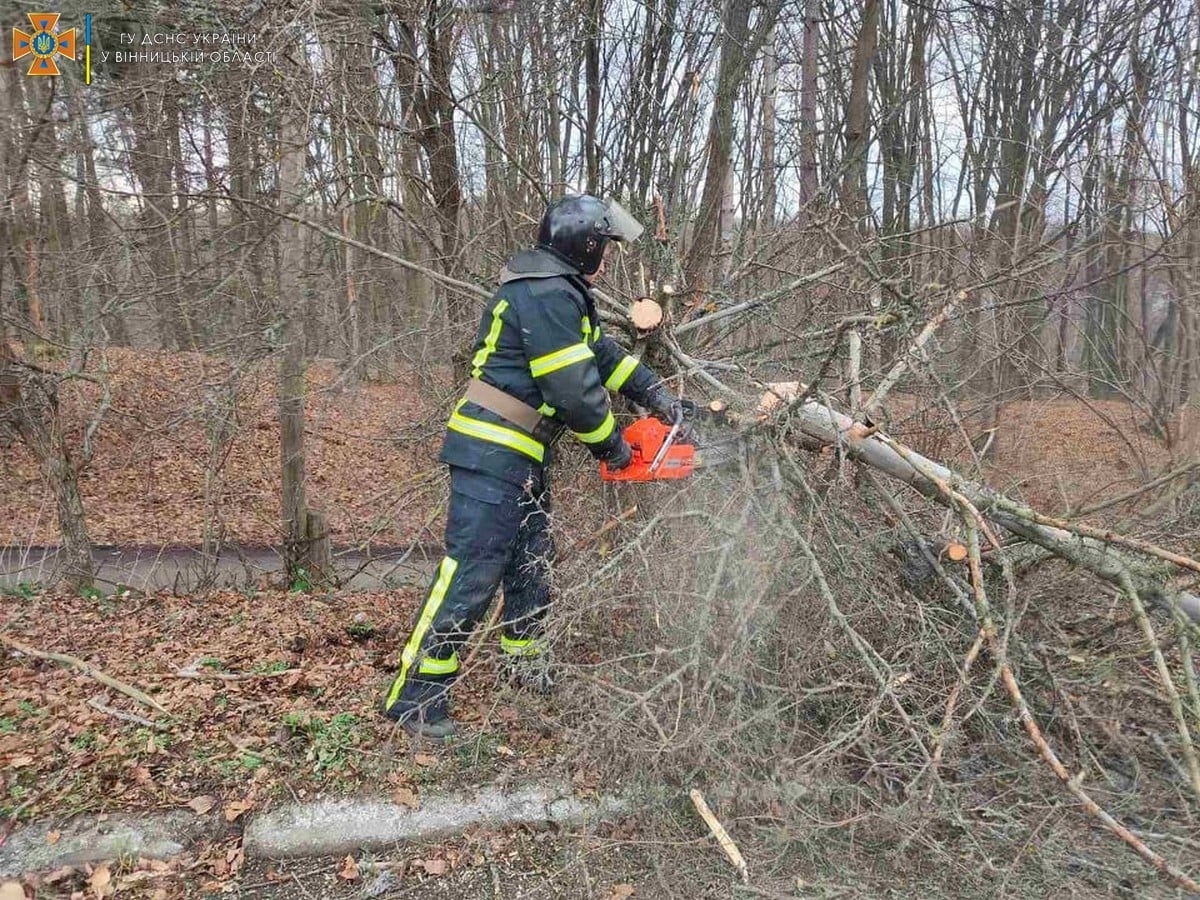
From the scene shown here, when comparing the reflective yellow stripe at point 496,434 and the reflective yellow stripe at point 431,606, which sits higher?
the reflective yellow stripe at point 496,434

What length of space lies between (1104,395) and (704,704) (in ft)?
24.2

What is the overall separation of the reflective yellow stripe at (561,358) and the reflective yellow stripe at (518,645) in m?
1.03

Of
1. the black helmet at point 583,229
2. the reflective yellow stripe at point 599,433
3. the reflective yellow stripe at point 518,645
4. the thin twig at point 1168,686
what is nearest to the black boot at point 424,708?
the reflective yellow stripe at point 518,645

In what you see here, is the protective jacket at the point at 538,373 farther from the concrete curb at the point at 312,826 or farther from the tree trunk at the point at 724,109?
the tree trunk at the point at 724,109

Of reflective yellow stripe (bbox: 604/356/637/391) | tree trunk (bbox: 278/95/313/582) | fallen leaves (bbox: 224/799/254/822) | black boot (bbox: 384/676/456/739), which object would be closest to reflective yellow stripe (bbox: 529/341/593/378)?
reflective yellow stripe (bbox: 604/356/637/391)

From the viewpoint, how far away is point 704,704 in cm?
276

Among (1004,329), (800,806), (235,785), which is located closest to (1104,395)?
(1004,329)

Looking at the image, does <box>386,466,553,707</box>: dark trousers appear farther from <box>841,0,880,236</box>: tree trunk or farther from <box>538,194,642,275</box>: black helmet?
<box>841,0,880,236</box>: tree trunk

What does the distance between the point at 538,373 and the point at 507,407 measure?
0.21 metres

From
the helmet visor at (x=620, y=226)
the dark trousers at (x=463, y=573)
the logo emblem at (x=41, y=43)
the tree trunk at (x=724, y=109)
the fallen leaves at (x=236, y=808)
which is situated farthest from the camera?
the tree trunk at (x=724, y=109)

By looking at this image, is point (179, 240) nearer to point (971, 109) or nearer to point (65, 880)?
point (65, 880)

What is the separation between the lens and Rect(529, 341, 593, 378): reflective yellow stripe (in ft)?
9.62

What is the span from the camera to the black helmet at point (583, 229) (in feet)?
10.3

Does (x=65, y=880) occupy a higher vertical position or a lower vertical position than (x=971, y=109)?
lower
